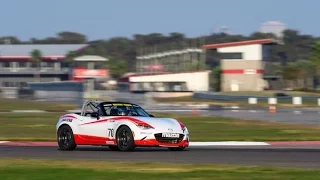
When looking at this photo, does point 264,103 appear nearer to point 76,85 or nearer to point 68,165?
point 76,85

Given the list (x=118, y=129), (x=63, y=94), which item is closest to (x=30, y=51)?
(x=63, y=94)

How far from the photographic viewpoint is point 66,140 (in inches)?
789

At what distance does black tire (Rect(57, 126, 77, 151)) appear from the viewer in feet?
65.6

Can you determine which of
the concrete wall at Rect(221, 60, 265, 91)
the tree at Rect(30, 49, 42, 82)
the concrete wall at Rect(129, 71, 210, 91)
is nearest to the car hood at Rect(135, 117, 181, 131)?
the concrete wall at Rect(221, 60, 265, 91)

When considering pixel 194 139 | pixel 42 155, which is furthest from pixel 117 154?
pixel 194 139

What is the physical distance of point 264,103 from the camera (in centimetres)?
7244

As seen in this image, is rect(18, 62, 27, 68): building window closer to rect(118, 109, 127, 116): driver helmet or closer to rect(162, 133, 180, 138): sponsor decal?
rect(118, 109, 127, 116): driver helmet

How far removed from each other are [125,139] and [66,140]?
2078 millimetres

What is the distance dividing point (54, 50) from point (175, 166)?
140243 millimetres

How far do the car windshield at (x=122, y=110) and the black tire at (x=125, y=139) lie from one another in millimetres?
737

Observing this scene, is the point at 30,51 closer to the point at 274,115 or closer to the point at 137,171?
the point at 274,115

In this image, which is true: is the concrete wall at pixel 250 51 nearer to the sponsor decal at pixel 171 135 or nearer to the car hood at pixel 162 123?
the car hood at pixel 162 123

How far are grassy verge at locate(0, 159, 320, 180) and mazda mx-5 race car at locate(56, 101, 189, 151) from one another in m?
3.80

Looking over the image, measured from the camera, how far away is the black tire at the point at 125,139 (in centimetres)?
1867
